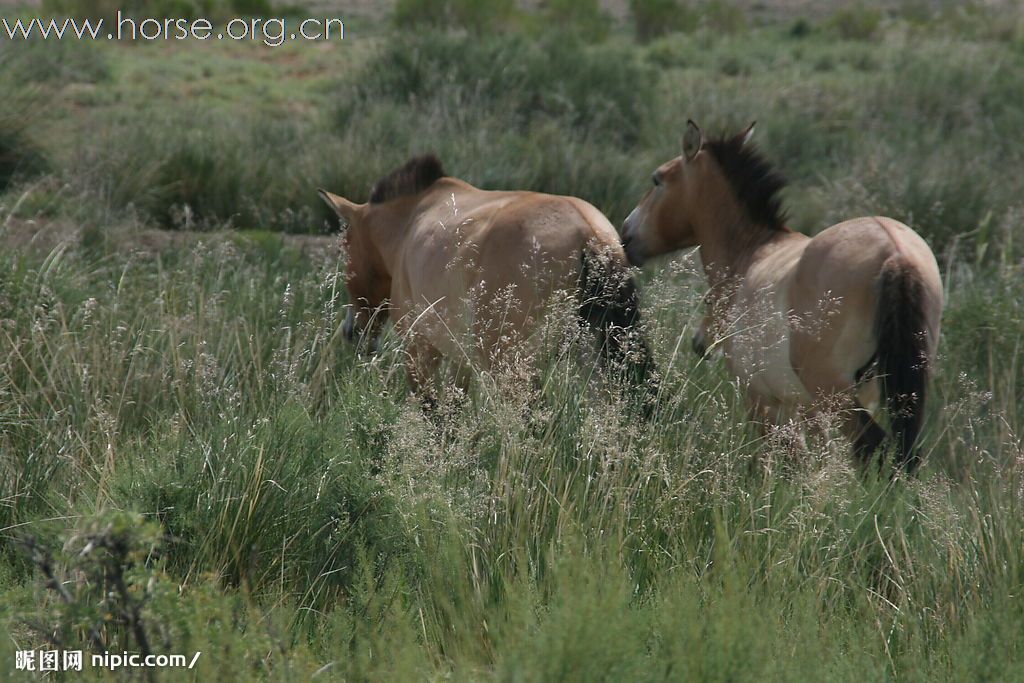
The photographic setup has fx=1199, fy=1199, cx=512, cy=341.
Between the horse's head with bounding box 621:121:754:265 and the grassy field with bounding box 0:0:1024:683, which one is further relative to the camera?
the horse's head with bounding box 621:121:754:265

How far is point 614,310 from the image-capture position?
5449 millimetres

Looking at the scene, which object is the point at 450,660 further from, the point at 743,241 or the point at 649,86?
the point at 649,86

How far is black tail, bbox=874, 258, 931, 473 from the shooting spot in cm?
491

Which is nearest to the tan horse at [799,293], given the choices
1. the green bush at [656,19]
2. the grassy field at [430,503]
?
the grassy field at [430,503]

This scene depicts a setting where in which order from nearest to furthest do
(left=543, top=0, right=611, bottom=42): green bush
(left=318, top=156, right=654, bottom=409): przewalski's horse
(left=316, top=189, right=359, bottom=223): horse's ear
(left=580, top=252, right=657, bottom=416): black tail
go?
(left=580, top=252, right=657, bottom=416): black tail
(left=318, top=156, right=654, bottom=409): przewalski's horse
(left=316, top=189, right=359, bottom=223): horse's ear
(left=543, top=0, right=611, bottom=42): green bush

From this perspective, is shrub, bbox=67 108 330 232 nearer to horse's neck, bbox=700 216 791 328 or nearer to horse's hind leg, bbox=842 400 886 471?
horse's neck, bbox=700 216 791 328

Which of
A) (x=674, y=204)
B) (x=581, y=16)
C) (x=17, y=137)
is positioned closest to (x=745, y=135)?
(x=674, y=204)

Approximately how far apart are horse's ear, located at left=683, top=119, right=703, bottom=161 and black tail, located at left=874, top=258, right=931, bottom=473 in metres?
1.67

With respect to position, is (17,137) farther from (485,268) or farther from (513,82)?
(485,268)

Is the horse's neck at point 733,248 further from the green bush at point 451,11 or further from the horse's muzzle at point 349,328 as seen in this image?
the green bush at point 451,11

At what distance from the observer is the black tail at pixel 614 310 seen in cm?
484

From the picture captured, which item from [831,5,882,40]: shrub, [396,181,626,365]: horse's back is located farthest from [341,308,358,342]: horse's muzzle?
[831,5,882,40]: shrub

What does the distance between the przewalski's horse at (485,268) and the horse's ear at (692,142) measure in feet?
3.24

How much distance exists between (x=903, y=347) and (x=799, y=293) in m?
0.63
